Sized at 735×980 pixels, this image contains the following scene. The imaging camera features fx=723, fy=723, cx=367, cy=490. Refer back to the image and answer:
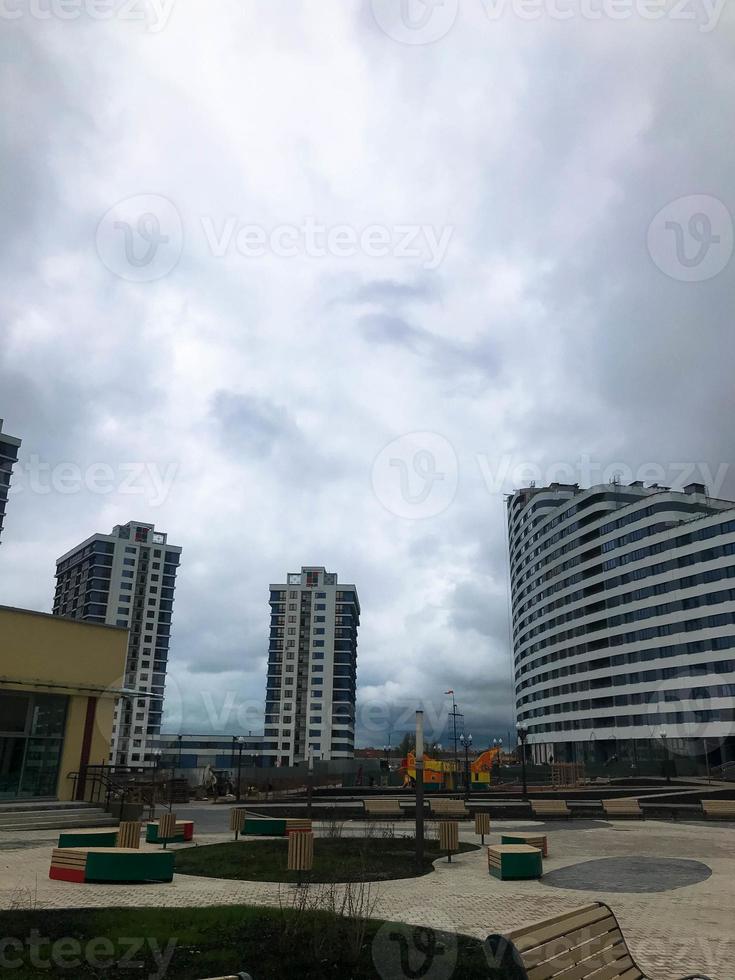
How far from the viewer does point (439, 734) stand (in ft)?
318

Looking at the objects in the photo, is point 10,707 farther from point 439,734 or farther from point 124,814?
point 439,734

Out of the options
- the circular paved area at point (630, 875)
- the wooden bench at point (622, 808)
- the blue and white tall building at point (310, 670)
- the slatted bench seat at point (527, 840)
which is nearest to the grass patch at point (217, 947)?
the circular paved area at point (630, 875)

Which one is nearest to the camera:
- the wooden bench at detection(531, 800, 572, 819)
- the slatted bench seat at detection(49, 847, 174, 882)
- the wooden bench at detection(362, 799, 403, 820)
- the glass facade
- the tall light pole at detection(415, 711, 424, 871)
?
the slatted bench seat at detection(49, 847, 174, 882)

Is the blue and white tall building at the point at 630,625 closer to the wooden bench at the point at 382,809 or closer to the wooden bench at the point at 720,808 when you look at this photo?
the wooden bench at the point at 720,808

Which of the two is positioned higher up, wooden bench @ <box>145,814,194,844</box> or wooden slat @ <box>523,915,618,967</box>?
wooden slat @ <box>523,915,618,967</box>

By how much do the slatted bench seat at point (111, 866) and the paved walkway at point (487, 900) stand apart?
0.79 ft

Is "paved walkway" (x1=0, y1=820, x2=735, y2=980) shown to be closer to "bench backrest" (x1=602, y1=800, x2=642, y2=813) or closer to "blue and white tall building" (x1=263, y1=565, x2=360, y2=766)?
"bench backrest" (x1=602, y1=800, x2=642, y2=813)

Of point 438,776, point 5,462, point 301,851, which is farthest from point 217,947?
point 5,462

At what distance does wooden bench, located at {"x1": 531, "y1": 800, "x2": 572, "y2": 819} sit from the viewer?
27641 mm

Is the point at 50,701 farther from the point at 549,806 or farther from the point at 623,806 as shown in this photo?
the point at 623,806

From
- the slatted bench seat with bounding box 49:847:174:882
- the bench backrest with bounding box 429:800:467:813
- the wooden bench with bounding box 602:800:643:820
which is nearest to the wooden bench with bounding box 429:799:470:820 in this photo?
the bench backrest with bounding box 429:800:467:813

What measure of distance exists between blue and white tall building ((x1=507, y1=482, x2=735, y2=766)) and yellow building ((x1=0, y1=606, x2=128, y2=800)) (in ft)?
203

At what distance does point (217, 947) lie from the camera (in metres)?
8.04

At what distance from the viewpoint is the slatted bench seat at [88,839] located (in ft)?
48.4
